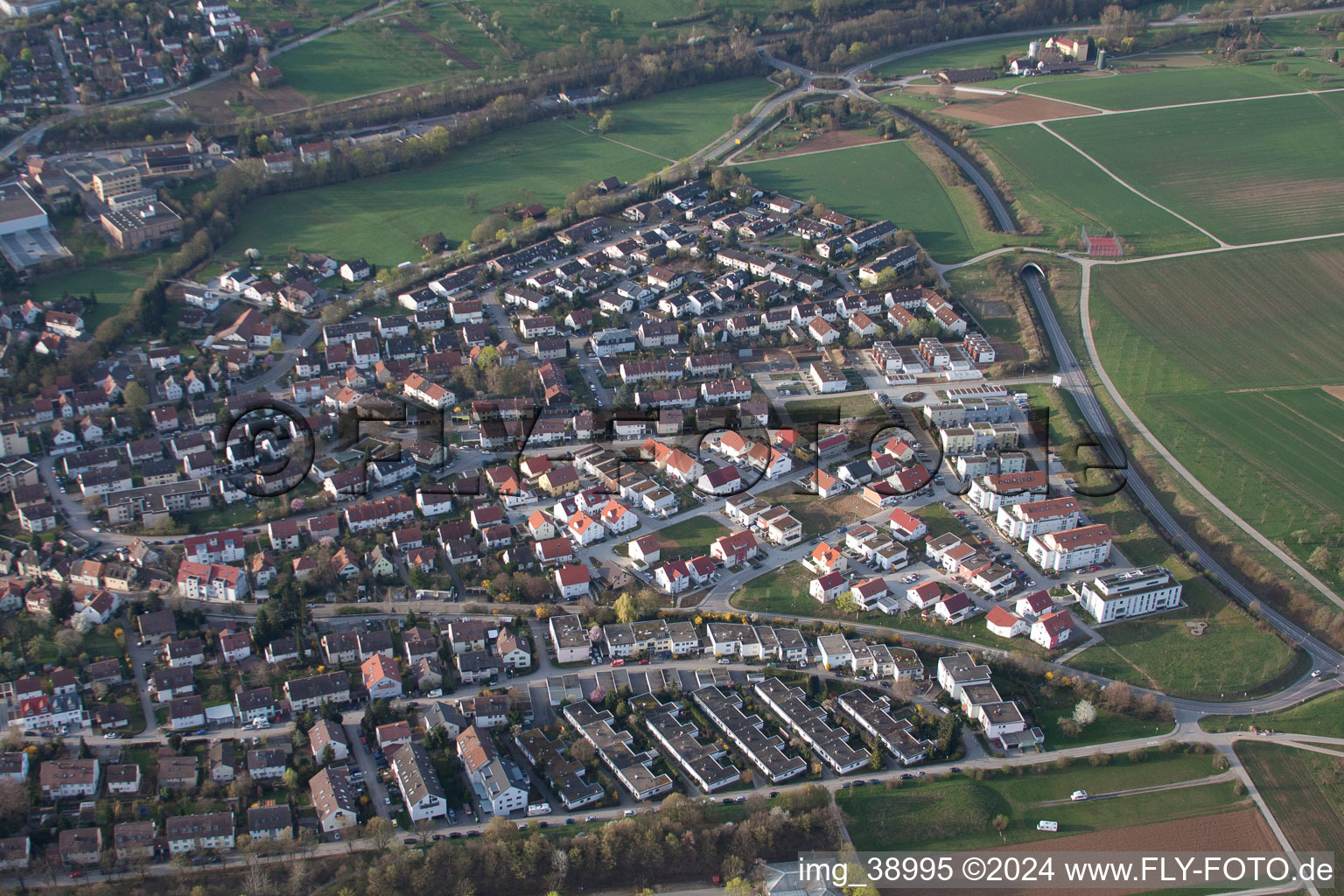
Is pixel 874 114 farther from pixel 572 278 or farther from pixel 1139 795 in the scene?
pixel 1139 795

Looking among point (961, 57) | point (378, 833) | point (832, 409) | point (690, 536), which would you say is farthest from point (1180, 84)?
point (378, 833)

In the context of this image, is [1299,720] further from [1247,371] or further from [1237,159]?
[1237,159]

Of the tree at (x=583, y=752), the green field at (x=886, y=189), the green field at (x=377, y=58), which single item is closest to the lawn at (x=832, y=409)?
the green field at (x=886, y=189)

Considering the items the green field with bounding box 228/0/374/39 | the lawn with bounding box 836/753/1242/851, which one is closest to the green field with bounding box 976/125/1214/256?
the lawn with bounding box 836/753/1242/851

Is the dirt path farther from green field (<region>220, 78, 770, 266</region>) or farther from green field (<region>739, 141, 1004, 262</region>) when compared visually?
green field (<region>739, 141, 1004, 262</region>)

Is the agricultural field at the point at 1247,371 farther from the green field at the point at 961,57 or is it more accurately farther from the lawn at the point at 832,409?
the green field at the point at 961,57
